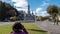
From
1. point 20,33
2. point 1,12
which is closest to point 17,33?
point 20,33

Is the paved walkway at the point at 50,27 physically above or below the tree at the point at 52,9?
below

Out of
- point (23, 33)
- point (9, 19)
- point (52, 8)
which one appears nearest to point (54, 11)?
point (52, 8)

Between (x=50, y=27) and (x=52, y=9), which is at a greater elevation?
(x=52, y=9)

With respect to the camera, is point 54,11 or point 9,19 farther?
point 54,11

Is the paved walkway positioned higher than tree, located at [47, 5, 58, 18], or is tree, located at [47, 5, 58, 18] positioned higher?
tree, located at [47, 5, 58, 18]

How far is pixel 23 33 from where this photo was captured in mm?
4773

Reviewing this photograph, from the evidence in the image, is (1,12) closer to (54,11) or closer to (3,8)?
(3,8)

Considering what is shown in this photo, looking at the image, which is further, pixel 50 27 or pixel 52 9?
pixel 52 9

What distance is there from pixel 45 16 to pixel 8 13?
79.2 feet

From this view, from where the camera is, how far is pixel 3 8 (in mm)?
97625

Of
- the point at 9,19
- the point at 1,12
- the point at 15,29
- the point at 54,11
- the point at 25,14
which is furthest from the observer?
the point at 25,14

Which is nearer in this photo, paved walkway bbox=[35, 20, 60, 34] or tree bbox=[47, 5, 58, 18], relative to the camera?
paved walkway bbox=[35, 20, 60, 34]

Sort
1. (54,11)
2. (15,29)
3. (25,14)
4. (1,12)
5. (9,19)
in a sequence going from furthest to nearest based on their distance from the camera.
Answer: (25,14), (54,11), (9,19), (1,12), (15,29)

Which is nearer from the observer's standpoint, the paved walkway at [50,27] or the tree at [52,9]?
the paved walkway at [50,27]
